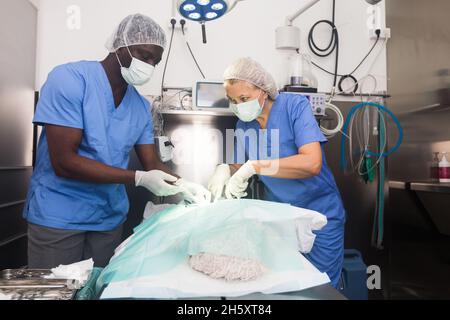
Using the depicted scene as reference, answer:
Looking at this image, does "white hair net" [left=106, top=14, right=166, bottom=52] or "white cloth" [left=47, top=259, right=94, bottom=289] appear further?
"white hair net" [left=106, top=14, right=166, bottom=52]

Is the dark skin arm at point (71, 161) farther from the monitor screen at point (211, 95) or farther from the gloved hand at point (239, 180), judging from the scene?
the monitor screen at point (211, 95)

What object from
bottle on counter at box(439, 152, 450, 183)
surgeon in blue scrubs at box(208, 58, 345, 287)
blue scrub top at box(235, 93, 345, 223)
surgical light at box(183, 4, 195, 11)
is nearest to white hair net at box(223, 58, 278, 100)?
surgeon in blue scrubs at box(208, 58, 345, 287)

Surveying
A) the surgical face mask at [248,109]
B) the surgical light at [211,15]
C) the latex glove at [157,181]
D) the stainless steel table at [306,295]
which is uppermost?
the surgical light at [211,15]

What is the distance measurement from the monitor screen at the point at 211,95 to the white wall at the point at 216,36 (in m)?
0.21

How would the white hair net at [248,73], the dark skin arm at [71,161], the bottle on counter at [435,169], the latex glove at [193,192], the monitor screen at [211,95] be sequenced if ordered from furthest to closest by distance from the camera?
the bottle on counter at [435,169] < the monitor screen at [211,95] < the white hair net at [248,73] < the latex glove at [193,192] < the dark skin arm at [71,161]

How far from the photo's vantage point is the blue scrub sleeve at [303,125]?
109cm

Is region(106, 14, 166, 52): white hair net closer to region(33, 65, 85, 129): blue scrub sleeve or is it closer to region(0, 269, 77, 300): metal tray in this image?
region(33, 65, 85, 129): blue scrub sleeve

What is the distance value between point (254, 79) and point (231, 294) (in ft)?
A: 2.71

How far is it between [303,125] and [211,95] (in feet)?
1.77

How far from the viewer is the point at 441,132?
5.31ft

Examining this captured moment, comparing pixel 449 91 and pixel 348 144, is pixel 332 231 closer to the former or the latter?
pixel 348 144

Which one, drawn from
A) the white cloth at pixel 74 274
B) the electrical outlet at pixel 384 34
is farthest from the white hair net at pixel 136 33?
the electrical outlet at pixel 384 34

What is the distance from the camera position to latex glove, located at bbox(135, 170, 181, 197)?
0.99m
